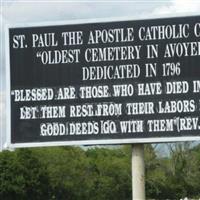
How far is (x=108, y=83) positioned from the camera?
11.6 meters

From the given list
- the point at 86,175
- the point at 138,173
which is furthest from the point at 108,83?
the point at 86,175

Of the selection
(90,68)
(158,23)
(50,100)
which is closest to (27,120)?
(50,100)

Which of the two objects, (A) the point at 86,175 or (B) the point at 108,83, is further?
(A) the point at 86,175

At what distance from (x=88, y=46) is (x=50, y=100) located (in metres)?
1.13

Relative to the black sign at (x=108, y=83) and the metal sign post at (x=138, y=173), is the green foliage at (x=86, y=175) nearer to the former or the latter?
the black sign at (x=108, y=83)

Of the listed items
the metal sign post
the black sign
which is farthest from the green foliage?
the metal sign post

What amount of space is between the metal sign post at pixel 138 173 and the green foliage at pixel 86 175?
31.4 metres

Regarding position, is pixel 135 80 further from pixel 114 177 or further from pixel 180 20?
pixel 114 177

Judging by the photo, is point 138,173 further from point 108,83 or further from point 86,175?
point 86,175

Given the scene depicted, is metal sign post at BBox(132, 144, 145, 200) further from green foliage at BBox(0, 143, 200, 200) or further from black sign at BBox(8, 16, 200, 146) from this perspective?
green foliage at BBox(0, 143, 200, 200)

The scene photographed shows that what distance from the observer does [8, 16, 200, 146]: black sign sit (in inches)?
448

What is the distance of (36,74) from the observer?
39.3 ft

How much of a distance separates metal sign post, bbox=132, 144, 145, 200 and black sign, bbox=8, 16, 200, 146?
39 cm

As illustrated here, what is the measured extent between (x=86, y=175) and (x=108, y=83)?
3848 centimetres
